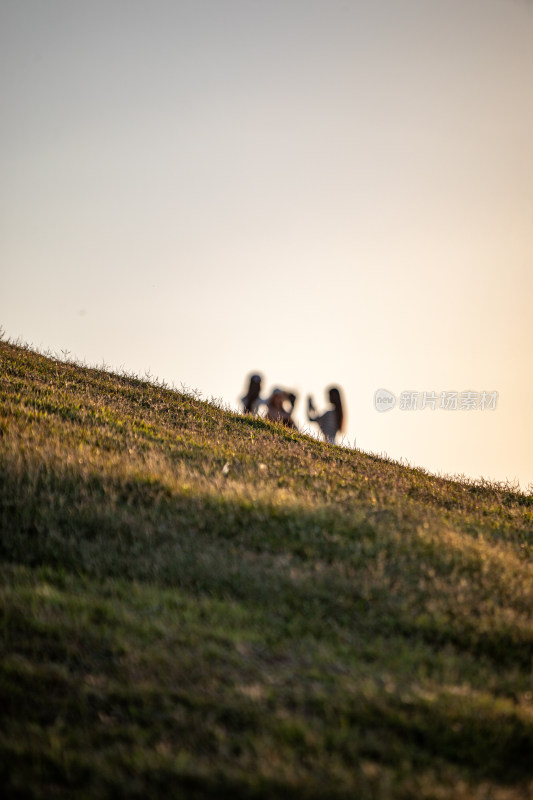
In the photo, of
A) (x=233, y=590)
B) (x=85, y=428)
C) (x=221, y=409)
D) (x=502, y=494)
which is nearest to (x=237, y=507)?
(x=233, y=590)

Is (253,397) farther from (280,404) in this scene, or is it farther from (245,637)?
(245,637)

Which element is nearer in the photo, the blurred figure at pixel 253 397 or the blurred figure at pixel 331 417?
the blurred figure at pixel 331 417

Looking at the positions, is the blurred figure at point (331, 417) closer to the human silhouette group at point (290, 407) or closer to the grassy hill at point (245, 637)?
the human silhouette group at point (290, 407)

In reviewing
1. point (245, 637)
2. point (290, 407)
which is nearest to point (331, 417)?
point (290, 407)

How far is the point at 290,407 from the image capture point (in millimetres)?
18438

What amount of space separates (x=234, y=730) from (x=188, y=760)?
350 millimetres

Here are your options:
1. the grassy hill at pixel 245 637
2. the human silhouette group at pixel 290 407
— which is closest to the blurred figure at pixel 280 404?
the human silhouette group at pixel 290 407

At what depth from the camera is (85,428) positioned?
9.27 metres

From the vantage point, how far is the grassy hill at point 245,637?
2896 millimetres

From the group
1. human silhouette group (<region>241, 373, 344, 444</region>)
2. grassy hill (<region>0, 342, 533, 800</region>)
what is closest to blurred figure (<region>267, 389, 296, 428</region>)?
human silhouette group (<region>241, 373, 344, 444</region>)

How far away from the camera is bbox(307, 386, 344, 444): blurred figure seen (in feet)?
55.8

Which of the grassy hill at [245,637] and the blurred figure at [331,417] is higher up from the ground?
the blurred figure at [331,417]

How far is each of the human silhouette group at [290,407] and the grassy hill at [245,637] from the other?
29.3 feet

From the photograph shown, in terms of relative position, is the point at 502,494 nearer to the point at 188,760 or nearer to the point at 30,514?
the point at 30,514
